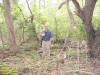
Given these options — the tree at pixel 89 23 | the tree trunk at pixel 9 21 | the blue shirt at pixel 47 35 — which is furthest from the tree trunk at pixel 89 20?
the tree trunk at pixel 9 21

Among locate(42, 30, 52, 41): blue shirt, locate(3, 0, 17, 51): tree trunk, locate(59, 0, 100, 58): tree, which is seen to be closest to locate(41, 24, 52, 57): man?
locate(42, 30, 52, 41): blue shirt

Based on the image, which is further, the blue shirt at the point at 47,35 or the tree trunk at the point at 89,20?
the blue shirt at the point at 47,35

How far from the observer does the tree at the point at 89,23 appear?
569 centimetres

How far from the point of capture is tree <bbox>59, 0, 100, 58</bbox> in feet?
18.7

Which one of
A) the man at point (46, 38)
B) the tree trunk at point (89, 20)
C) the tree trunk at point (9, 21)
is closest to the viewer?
the tree trunk at point (89, 20)

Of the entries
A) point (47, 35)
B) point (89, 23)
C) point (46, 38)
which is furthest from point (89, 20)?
point (46, 38)

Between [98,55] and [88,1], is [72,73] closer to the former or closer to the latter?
[98,55]

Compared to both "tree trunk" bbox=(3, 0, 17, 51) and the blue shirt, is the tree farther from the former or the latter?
"tree trunk" bbox=(3, 0, 17, 51)

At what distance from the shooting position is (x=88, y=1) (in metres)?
5.66

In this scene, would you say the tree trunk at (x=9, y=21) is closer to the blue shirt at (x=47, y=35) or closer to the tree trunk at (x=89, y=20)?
the blue shirt at (x=47, y=35)

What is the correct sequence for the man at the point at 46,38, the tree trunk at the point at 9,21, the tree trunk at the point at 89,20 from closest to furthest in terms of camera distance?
the tree trunk at the point at 89,20 < the man at the point at 46,38 < the tree trunk at the point at 9,21

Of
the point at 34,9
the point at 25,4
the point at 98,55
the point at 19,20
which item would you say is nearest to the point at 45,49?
the point at 98,55

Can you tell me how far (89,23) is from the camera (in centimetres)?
597

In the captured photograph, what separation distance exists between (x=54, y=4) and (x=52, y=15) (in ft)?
4.77
